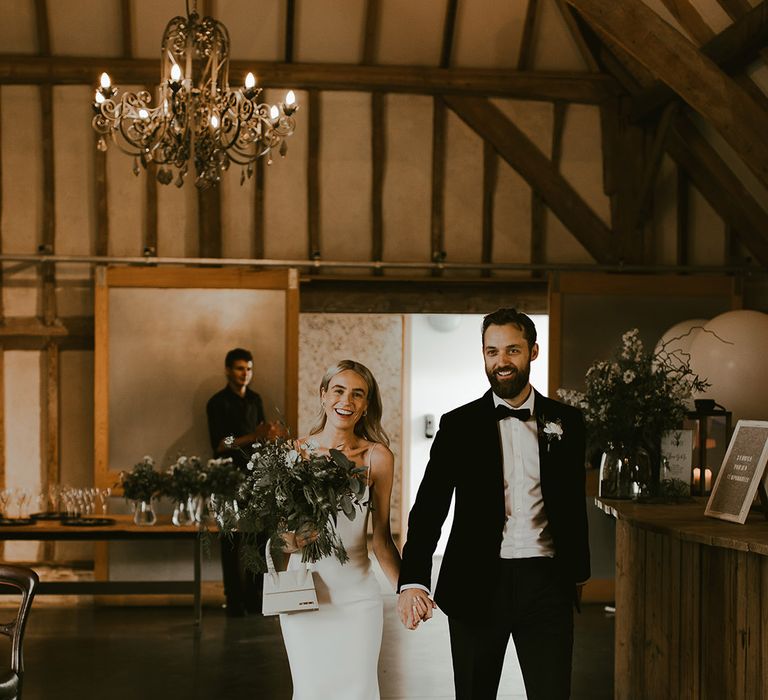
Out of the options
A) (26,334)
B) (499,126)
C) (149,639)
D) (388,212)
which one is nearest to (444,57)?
(499,126)

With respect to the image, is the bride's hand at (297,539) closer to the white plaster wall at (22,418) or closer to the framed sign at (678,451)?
the framed sign at (678,451)

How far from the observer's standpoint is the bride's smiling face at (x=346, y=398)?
3.60 metres

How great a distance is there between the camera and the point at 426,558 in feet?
11.0

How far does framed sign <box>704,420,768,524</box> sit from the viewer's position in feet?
13.5

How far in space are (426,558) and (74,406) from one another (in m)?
5.77

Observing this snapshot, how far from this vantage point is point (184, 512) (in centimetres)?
738

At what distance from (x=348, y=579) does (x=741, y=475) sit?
1.73 meters

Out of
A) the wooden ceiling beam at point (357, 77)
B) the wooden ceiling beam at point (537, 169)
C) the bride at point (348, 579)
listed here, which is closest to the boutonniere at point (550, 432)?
the bride at point (348, 579)

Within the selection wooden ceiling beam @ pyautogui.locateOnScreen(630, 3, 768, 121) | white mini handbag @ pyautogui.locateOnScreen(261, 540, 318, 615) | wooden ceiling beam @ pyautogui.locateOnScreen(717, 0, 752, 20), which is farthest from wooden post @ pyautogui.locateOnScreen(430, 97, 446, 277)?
white mini handbag @ pyautogui.locateOnScreen(261, 540, 318, 615)

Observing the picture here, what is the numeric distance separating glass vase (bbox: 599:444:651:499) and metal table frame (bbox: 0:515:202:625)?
3110 millimetres

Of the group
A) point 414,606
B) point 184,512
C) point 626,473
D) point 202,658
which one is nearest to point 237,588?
point 184,512

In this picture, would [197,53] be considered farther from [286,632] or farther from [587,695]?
[587,695]

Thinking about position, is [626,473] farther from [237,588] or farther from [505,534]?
[237,588]

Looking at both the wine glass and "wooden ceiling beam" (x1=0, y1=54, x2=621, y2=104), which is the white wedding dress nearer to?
the wine glass
